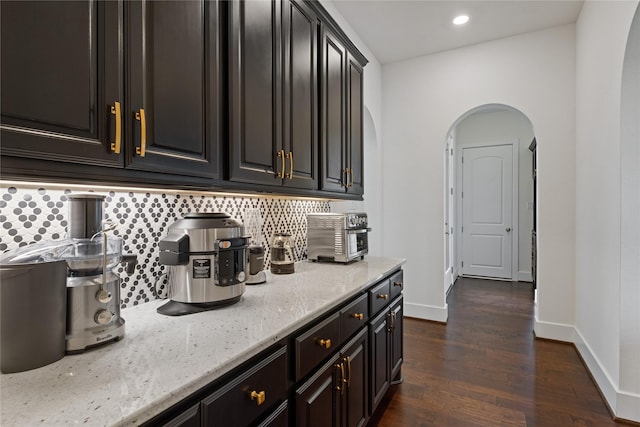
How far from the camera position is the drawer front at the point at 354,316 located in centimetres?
149

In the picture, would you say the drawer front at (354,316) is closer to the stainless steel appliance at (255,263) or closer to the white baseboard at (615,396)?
the stainless steel appliance at (255,263)

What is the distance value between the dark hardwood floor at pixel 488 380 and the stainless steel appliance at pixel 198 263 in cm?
148

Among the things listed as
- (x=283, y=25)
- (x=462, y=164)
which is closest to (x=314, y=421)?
(x=283, y=25)

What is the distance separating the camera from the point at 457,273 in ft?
20.0

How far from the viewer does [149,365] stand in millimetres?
795

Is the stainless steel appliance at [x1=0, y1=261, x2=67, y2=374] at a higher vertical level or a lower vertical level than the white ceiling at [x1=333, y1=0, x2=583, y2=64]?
lower

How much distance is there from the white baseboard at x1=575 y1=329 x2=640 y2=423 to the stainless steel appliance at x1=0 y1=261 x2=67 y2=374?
2981 mm

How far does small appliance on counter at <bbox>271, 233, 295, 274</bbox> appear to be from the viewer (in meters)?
1.91

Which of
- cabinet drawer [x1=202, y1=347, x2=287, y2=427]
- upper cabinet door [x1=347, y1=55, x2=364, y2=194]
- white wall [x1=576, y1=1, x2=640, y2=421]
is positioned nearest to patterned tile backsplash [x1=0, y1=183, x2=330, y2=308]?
cabinet drawer [x1=202, y1=347, x2=287, y2=427]

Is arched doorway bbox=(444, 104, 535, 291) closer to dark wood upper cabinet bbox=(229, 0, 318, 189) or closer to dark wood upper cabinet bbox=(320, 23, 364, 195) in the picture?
dark wood upper cabinet bbox=(320, 23, 364, 195)

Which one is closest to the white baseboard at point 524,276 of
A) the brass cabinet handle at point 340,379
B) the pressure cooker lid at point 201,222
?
the brass cabinet handle at point 340,379

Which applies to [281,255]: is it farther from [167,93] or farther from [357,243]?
[167,93]

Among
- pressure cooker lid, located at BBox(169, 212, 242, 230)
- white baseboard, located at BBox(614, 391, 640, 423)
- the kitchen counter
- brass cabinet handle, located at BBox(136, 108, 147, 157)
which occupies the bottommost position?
white baseboard, located at BBox(614, 391, 640, 423)

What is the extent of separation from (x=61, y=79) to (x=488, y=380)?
120 inches
